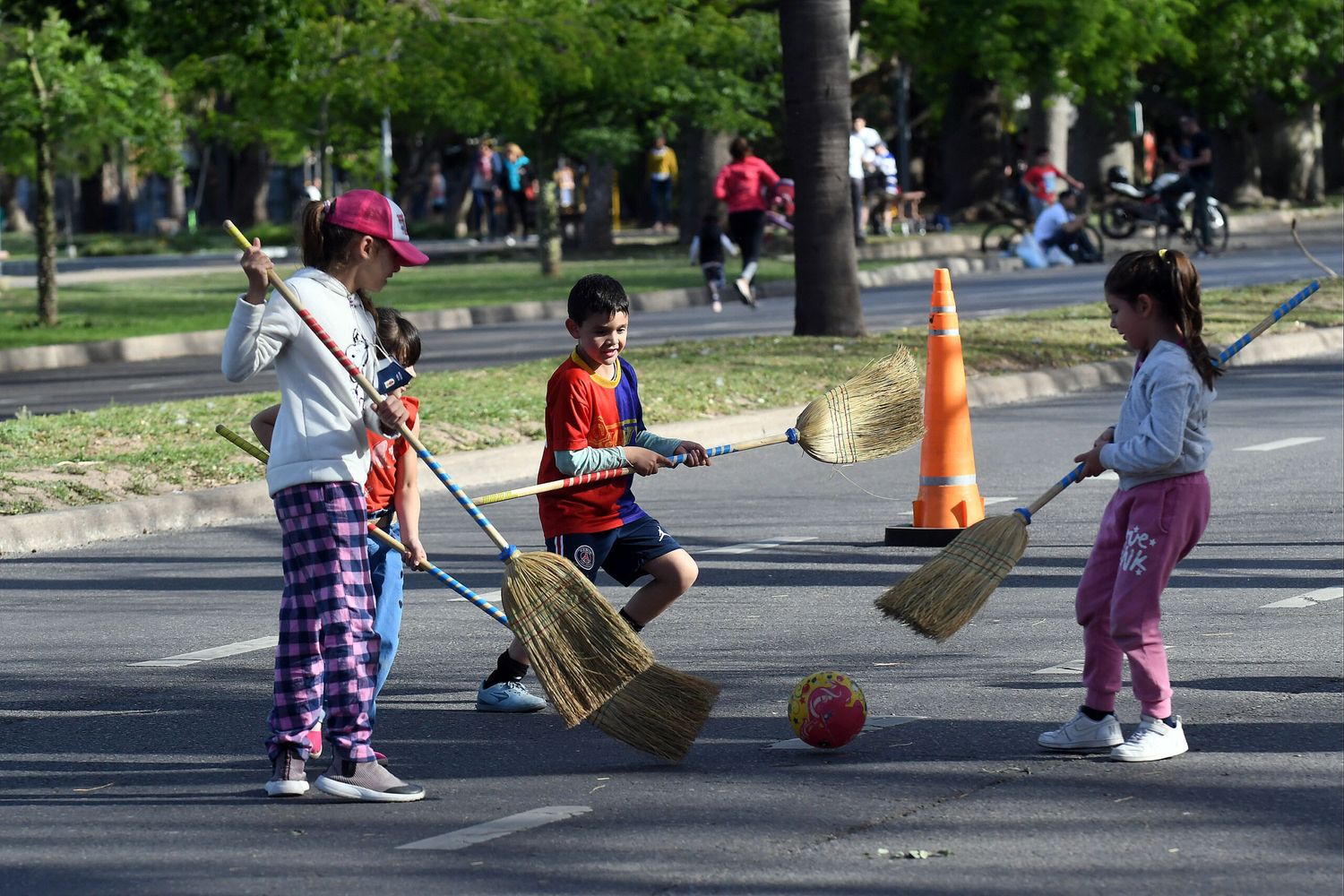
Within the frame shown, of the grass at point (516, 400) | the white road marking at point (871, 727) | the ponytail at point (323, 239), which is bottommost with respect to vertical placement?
the white road marking at point (871, 727)

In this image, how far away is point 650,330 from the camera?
20438 millimetres

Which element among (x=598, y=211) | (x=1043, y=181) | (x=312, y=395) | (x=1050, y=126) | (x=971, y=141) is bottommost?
(x=312, y=395)

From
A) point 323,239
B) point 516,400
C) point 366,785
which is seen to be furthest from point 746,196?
point 366,785

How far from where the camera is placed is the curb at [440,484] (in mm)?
9930

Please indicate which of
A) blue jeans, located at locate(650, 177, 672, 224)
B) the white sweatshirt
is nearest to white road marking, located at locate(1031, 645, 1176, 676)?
the white sweatshirt

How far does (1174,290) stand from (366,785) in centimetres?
237

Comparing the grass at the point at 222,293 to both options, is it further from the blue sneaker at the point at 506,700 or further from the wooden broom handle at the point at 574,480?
the wooden broom handle at the point at 574,480

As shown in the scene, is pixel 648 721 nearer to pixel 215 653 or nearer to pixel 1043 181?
pixel 215 653

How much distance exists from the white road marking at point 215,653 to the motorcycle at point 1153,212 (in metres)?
21.6

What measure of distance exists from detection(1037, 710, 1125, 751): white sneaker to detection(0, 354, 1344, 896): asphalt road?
5cm

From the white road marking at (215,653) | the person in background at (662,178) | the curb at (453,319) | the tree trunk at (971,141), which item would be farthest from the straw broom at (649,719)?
the person in background at (662,178)

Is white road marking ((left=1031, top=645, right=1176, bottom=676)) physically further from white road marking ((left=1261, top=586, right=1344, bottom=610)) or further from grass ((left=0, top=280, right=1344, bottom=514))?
grass ((left=0, top=280, right=1344, bottom=514))

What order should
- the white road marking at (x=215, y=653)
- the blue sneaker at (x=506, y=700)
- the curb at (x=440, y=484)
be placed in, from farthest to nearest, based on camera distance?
the curb at (x=440, y=484) < the white road marking at (x=215, y=653) < the blue sneaker at (x=506, y=700)

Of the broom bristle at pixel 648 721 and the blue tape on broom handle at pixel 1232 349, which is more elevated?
the blue tape on broom handle at pixel 1232 349
